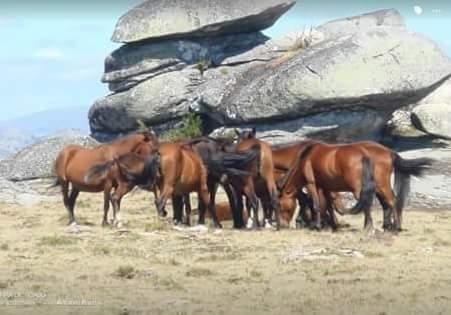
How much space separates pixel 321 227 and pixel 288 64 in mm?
9840

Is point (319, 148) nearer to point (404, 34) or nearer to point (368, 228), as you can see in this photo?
point (368, 228)

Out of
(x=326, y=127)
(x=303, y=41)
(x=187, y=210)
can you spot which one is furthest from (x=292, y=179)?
(x=303, y=41)

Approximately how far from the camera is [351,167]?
15.9 m

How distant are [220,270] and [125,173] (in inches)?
202

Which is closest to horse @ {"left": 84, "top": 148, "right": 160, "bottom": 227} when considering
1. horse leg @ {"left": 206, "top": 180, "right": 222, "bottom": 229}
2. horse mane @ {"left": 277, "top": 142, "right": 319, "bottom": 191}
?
horse leg @ {"left": 206, "top": 180, "right": 222, "bottom": 229}

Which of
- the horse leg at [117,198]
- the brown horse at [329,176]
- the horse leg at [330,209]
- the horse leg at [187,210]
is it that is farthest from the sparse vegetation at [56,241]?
the horse leg at [330,209]

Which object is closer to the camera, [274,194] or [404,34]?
[274,194]

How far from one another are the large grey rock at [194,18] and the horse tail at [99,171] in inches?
430

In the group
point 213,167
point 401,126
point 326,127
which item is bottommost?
point 401,126

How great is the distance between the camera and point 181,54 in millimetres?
28594

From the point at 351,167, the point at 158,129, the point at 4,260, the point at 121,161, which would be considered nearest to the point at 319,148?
the point at 351,167

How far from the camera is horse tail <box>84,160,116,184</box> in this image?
675 inches

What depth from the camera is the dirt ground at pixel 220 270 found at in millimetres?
9773

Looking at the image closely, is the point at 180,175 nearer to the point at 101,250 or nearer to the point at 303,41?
the point at 101,250
